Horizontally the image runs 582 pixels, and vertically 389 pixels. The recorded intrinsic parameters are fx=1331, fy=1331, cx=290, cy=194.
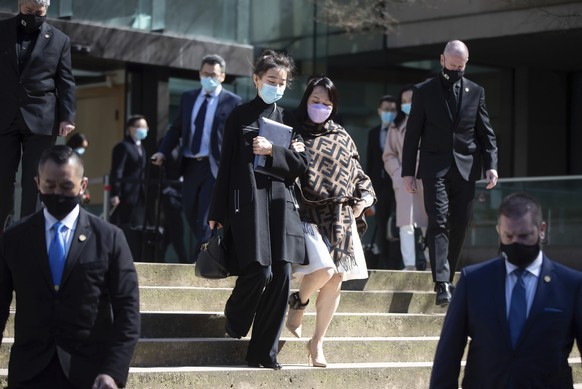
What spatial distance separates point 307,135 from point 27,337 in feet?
12.3

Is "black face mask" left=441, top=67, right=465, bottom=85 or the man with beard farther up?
"black face mask" left=441, top=67, right=465, bottom=85

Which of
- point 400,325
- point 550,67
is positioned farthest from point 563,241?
point 550,67

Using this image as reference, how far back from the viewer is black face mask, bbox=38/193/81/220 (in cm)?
560

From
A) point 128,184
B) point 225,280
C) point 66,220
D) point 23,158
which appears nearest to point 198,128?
point 225,280

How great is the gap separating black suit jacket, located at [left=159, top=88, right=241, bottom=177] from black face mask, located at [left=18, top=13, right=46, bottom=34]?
2.34 meters

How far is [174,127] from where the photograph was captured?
11680 mm

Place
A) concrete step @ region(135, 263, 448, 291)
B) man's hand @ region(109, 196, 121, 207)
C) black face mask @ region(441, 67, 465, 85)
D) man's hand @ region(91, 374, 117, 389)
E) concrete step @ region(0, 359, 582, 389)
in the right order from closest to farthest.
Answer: man's hand @ region(91, 374, 117, 389) < concrete step @ region(0, 359, 582, 389) < concrete step @ region(135, 263, 448, 291) < black face mask @ region(441, 67, 465, 85) < man's hand @ region(109, 196, 121, 207)

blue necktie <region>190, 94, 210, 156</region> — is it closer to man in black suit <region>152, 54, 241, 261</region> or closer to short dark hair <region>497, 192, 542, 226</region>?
man in black suit <region>152, 54, 241, 261</region>

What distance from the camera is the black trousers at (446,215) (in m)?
10.5

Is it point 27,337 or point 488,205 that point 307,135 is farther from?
point 488,205


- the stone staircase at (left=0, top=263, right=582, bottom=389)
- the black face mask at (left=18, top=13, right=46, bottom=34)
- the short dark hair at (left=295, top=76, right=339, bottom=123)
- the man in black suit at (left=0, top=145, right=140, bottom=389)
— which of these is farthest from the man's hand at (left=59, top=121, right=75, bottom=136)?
the man in black suit at (left=0, top=145, right=140, bottom=389)

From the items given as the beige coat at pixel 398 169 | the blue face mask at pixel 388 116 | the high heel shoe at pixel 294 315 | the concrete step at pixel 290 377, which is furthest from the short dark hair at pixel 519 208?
the blue face mask at pixel 388 116

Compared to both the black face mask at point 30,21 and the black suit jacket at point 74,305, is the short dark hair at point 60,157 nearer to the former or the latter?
the black suit jacket at point 74,305

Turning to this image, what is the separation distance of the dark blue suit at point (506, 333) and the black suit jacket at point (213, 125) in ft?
18.6
